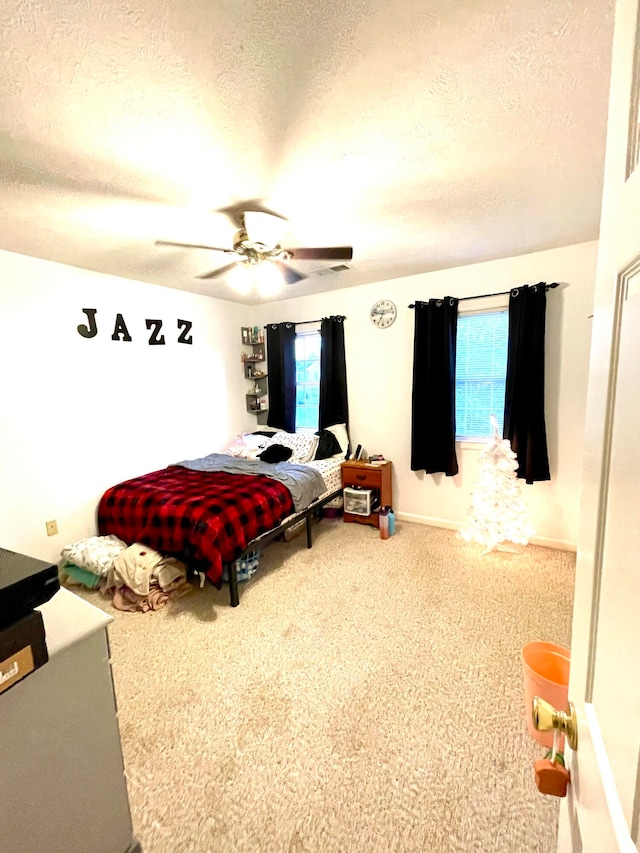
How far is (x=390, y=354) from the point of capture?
12.1ft

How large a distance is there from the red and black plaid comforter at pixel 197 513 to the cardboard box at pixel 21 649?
152cm

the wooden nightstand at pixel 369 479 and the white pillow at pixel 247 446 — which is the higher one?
the white pillow at pixel 247 446

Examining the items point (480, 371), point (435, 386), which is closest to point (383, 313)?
point (435, 386)

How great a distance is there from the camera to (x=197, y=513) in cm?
244

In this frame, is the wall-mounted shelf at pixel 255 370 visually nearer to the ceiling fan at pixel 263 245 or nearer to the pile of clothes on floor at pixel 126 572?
the ceiling fan at pixel 263 245

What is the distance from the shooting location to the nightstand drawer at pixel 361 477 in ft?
11.7

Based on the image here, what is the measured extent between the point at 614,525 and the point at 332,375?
11.4ft

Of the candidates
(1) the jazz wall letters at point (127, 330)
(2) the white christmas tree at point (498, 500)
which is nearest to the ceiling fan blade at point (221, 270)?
(1) the jazz wall letters at point (127, 330)

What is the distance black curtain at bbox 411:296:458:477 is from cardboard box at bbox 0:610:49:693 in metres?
3.11

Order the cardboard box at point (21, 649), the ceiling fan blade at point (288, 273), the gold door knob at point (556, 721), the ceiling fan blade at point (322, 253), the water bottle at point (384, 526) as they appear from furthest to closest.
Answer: the water bottle at point (384, 526) → the ceiling fan blade at point (288, 273) → the ceiling fan blade at point (322, 253) → the cardboard box at point (21, 649) → the gold door knob at point (556, 721)

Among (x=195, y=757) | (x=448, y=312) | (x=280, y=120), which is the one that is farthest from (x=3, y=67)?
(x=448, y=312)

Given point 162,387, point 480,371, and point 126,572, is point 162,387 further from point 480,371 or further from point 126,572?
point 480,371

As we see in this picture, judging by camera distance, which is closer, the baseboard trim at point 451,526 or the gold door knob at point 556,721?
the gold door knob at point 556,721

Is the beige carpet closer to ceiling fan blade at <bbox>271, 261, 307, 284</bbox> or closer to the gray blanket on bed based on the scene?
the gray blanket on bed
